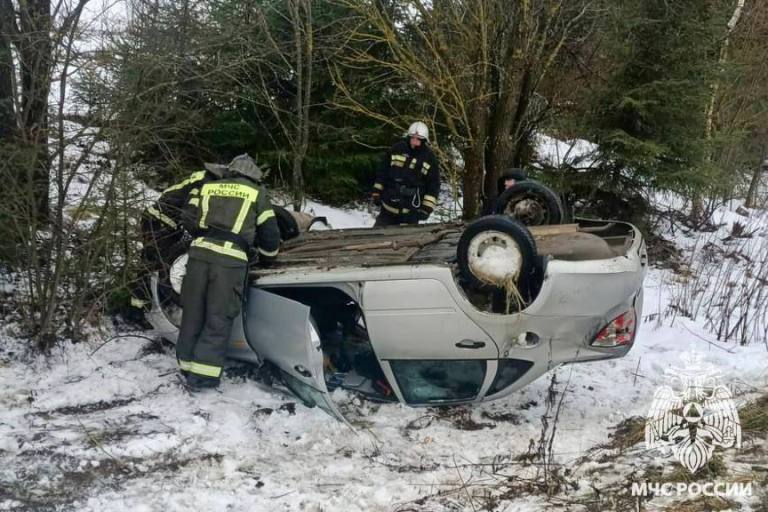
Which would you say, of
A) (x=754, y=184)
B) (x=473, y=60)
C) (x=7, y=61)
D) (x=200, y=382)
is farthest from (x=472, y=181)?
(x=754, y=184)

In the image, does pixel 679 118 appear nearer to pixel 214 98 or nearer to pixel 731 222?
pixel 731 222

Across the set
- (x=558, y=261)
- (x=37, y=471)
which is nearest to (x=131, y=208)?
(x=37, y=471)

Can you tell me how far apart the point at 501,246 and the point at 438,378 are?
990 millimetres

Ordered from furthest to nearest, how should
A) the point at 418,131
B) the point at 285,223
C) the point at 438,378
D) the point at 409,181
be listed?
the point at 409,181 → the point at 418,131 → the point at 285,223 → the point at 438,378

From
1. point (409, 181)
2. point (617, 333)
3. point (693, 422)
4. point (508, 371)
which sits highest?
point (409, 181)

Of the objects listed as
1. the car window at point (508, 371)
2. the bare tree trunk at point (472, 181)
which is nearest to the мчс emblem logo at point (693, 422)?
the car window at point (508, 371)

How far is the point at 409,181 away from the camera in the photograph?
717cm

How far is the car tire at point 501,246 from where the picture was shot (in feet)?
12.0

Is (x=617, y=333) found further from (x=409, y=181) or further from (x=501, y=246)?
(x=409, y=181)

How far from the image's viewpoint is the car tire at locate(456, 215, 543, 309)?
3.67 meters

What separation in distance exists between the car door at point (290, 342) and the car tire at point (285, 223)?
0.82m

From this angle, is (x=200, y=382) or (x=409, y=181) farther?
(x=409, y=181)

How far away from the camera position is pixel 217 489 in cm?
329

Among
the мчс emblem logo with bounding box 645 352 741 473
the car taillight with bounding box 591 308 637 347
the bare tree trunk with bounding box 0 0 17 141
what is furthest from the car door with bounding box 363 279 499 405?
the bare tree trunk with bounding box 0 0 17 141
